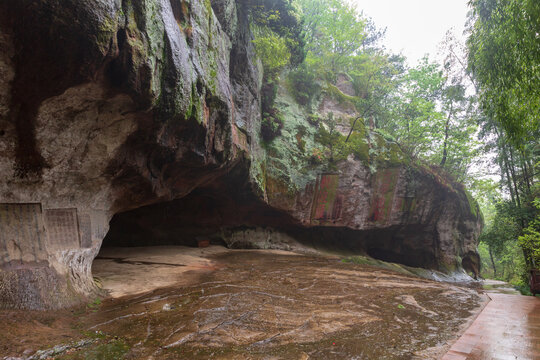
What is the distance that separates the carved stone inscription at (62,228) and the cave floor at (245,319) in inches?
50.6

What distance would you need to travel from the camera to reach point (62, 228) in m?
5.19

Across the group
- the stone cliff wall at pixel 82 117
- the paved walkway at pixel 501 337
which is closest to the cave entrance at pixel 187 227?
the stone cliff wall at pixel 82 117

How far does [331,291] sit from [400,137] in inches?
671

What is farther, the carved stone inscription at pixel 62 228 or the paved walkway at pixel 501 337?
the carved stone inscription at pixel 62 228

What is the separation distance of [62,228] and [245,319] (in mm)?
3855

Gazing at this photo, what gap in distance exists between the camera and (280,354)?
3.27 m

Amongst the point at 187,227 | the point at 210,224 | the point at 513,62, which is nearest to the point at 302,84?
the point at 210,224

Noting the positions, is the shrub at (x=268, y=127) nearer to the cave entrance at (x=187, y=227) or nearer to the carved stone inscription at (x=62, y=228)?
the cave entrance at (x=187, y=227)

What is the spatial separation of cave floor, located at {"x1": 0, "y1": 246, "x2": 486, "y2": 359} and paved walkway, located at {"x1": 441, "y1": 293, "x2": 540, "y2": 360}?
0.63 ft

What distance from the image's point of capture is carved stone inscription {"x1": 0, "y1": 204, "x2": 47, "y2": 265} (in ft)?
13.8

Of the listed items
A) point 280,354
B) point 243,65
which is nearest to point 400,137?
point 243,65

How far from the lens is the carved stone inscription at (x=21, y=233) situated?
419cm

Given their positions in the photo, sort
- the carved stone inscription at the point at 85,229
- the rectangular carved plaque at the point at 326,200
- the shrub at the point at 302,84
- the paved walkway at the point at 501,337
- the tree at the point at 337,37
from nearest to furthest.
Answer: the paved walkway at the point at 501,337 → the carved stone inscription at the point at 85,229 → the rectangular carved plaque at the point at 326,200 → the shrub at the point at 302,84 → the tree at the point at 337,37

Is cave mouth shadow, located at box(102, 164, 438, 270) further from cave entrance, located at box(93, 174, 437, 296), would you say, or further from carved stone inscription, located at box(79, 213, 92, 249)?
carved stone inscription, located at box(79, 213, 92, 249)
